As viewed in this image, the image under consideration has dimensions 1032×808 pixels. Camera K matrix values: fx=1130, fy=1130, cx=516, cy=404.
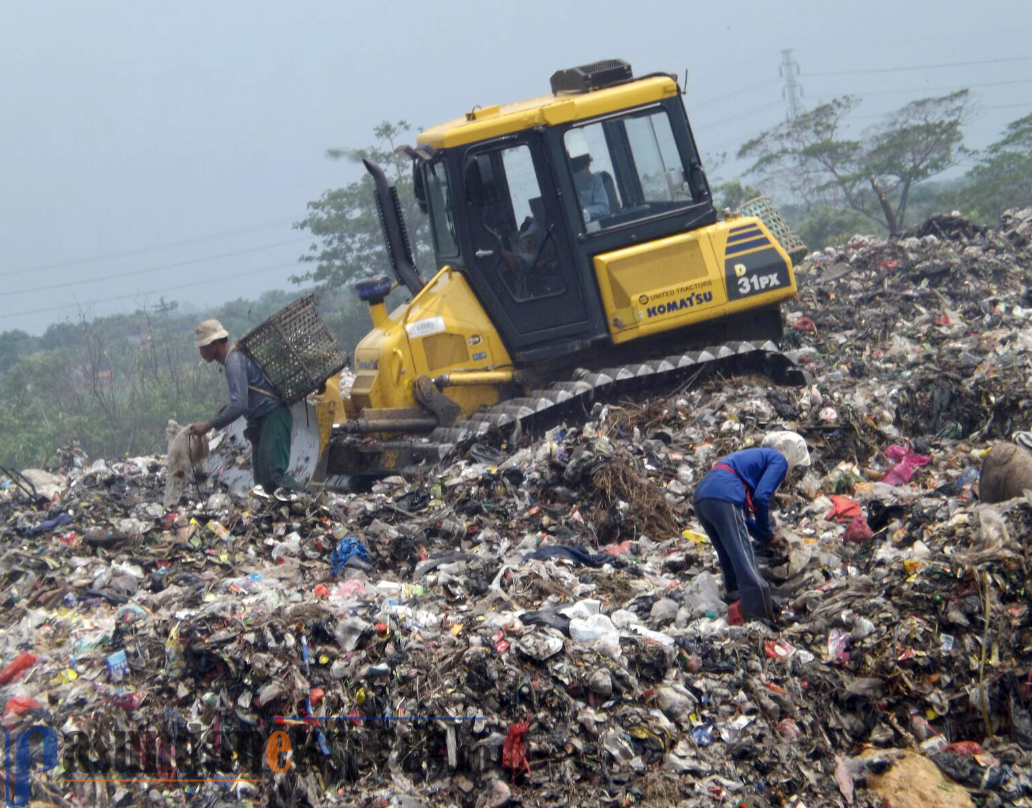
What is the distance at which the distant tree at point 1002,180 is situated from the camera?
27.2 metres

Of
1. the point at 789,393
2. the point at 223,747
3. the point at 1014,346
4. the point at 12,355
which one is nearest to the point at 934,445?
the point at 789,393

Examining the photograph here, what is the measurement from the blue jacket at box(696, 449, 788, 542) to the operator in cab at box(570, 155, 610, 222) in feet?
11.3

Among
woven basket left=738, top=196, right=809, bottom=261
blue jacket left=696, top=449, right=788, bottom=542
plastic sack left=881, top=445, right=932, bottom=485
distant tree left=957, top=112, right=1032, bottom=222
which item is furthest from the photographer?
distant tree left=957, top=112, right=1032, bottom=222

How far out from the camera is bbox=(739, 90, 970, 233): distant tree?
31078 millimetres

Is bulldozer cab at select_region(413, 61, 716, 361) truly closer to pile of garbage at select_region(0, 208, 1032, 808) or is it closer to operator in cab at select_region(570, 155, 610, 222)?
operator in cab at select_region(570, 155, 610, 222)

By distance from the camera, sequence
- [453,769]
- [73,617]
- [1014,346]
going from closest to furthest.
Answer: [453,769] → [73,617] → [1014,346]

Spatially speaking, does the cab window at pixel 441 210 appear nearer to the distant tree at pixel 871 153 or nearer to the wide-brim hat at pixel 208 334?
the wide-brim hat at pixel 208 334

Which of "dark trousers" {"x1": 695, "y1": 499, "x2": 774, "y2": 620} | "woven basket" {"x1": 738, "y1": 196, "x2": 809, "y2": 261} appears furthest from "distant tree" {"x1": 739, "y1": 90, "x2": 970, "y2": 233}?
"dark trousers" {"x1": 695, "y1": 499, "x2": 774, "y2": 620}

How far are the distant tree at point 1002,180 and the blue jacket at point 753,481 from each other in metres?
23.6

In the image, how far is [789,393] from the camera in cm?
873

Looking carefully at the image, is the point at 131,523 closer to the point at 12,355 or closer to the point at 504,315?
the point at 504,315

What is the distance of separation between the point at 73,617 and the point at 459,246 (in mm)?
3959

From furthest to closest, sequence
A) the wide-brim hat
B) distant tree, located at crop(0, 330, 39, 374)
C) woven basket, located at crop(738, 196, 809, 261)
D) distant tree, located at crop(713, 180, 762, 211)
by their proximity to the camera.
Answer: distant tree, located at crop(0, 330, 39, 374), distant tree, located at crop(713, 180, 762, 211), woven basket, located at crop(738, 196, 809, 261), the wide-brim hat

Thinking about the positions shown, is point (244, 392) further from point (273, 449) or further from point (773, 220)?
point (773, 220)
